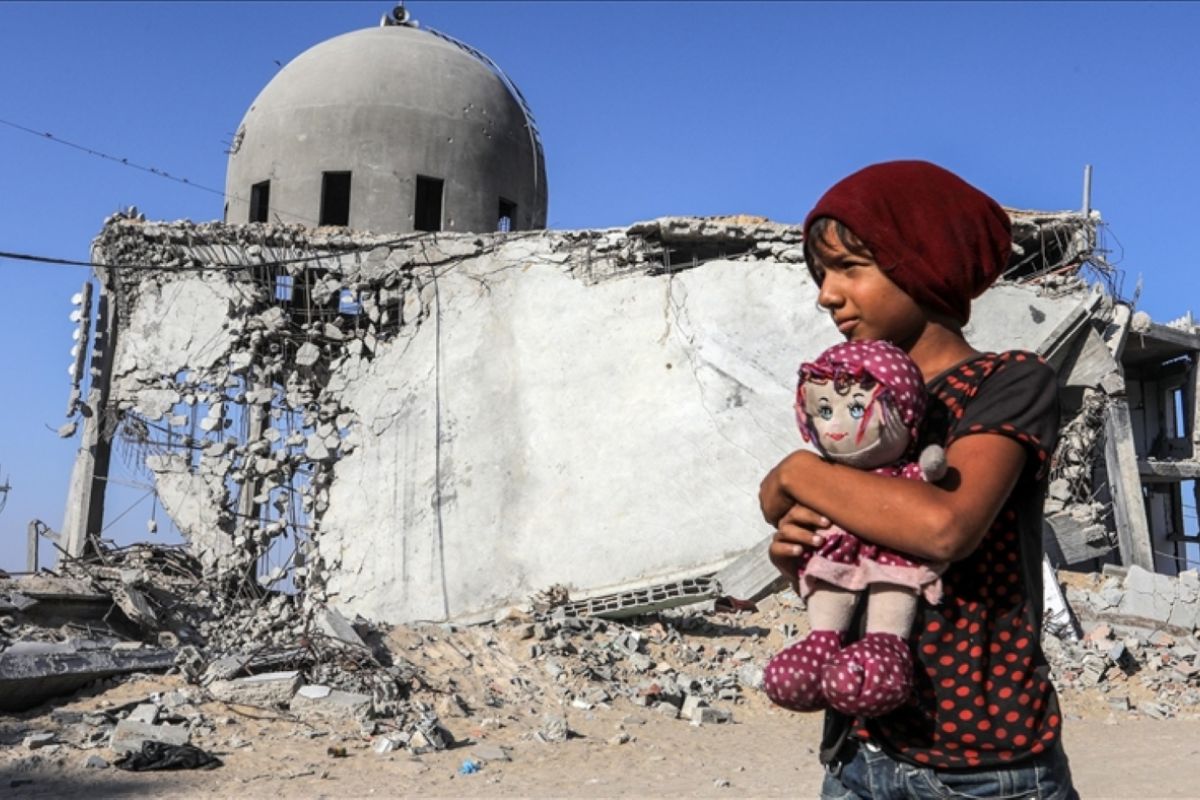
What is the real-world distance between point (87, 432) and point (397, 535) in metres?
4.03

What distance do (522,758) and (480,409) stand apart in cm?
526

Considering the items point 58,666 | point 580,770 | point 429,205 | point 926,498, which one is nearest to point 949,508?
point 926,498

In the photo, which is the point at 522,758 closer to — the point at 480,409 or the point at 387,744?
the point at 387,744

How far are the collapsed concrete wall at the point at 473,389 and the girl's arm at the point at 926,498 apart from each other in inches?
351

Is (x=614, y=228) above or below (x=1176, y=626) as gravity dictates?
above

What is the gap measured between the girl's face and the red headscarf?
26 mm

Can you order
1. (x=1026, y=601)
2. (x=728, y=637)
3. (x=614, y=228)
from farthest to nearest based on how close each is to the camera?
(x=614, y=228)
(x=728, y=637)
(x=1026, y=601)

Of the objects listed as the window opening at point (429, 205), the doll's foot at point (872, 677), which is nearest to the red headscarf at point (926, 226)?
the doll's foot at point (872, 677)

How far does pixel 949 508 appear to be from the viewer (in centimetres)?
164

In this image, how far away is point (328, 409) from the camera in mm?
12102

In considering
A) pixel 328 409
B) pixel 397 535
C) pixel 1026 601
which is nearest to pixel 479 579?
pixel 397 535

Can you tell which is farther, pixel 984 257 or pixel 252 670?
pixel 252 670

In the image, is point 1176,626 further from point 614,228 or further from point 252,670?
point 252,670

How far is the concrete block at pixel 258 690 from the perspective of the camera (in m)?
7.44
